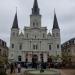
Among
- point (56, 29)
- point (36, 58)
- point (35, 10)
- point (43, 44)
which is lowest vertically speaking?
point (36, 58)

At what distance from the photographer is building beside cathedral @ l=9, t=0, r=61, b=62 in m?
82.6

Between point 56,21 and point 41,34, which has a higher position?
point 56,21

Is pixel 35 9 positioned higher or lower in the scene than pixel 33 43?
higher

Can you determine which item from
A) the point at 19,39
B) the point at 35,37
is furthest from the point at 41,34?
the point at 19,39

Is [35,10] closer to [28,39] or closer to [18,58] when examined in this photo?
[28,39]

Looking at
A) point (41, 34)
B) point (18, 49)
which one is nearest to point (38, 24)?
point (41, 34)

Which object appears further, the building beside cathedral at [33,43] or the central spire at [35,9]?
the central spire at [35,9]

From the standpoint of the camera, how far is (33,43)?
83.2 metres

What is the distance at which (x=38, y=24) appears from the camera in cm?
8531

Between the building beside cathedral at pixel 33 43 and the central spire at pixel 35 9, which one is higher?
the central spire at pixel 35 9

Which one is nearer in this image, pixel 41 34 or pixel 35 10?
pixel 41 34

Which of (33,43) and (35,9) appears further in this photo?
(35,9)

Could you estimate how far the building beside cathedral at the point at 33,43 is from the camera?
82562 mm

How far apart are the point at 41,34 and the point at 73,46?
12.7 metres
